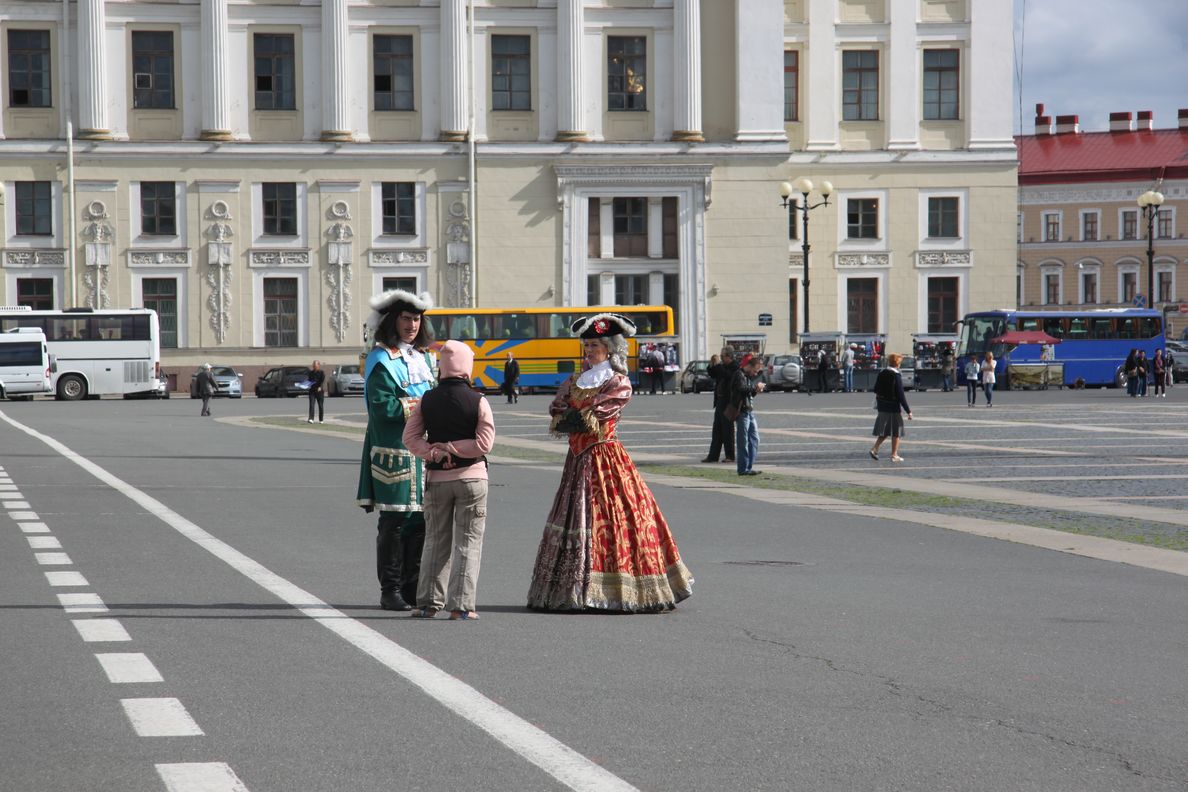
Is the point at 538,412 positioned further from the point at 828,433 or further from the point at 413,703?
the point at 413,703

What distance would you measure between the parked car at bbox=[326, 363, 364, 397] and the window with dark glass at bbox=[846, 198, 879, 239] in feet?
73.6

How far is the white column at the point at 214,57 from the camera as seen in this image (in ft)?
223

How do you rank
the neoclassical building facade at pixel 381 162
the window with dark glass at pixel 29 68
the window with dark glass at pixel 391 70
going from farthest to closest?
the window with dark glass at pixel 391 70, the neoclassical building facade at pixel 381 162, the window with dark glass at pixel 29 68

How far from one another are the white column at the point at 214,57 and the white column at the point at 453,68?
819 centimetres

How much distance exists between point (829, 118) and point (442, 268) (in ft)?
59.2

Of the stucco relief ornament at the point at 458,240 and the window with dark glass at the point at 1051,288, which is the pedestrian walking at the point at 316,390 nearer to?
the stucco relief ornament at the point at 458,240

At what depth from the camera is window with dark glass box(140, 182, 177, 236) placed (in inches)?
2702

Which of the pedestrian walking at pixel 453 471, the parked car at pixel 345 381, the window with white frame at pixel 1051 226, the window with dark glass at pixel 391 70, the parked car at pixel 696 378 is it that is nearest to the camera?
the pedestrian walking at pixel 453 471

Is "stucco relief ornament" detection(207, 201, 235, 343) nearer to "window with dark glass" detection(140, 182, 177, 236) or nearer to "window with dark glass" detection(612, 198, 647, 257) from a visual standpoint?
"window with dark glass" detection(140, 182, 177, 236)

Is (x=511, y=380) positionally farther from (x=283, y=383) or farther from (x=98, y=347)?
(x=98, y=347)

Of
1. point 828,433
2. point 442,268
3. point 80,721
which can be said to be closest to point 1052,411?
point 828,433

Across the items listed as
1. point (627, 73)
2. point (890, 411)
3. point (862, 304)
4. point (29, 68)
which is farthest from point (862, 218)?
point (890, 411)

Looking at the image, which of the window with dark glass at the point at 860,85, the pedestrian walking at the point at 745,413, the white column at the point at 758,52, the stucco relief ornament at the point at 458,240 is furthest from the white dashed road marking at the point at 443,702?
the window with dark glass at the point at 860,85

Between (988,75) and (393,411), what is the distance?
224 feet
